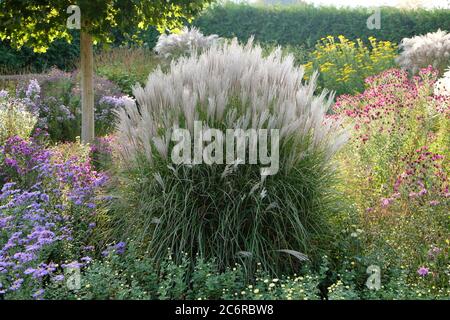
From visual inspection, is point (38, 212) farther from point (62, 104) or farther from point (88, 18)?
point (62, 104)

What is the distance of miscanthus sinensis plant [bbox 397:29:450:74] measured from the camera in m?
12.8

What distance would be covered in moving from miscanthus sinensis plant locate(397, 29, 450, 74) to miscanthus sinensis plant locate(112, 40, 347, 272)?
939cm

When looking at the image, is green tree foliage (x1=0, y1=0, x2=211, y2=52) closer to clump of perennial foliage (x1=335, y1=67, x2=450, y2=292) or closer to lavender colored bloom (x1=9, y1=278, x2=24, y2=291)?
Result: clump of perennial foliage (x1=335, y1=67, x2=450, y2=292)

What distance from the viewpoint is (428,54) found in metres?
12.9

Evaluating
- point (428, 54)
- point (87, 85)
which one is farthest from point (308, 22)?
point (87, 85)

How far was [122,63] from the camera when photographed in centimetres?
1287

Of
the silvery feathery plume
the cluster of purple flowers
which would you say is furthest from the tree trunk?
the silvery feathery plume

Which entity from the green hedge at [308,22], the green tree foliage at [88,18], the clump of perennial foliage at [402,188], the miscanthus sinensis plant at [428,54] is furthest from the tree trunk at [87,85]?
the green hedge at [308,22]

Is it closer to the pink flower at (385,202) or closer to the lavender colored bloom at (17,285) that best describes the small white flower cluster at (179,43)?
the pink flower at (385,202)

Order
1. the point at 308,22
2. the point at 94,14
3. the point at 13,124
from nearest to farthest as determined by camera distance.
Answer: the point at 94,14, the point at 13,124, the point at 308,22

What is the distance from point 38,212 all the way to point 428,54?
10.8 metres

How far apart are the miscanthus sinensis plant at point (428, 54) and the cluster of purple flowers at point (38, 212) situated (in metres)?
9.39

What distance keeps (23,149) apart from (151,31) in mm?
11883

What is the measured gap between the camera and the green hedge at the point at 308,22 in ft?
54.1
